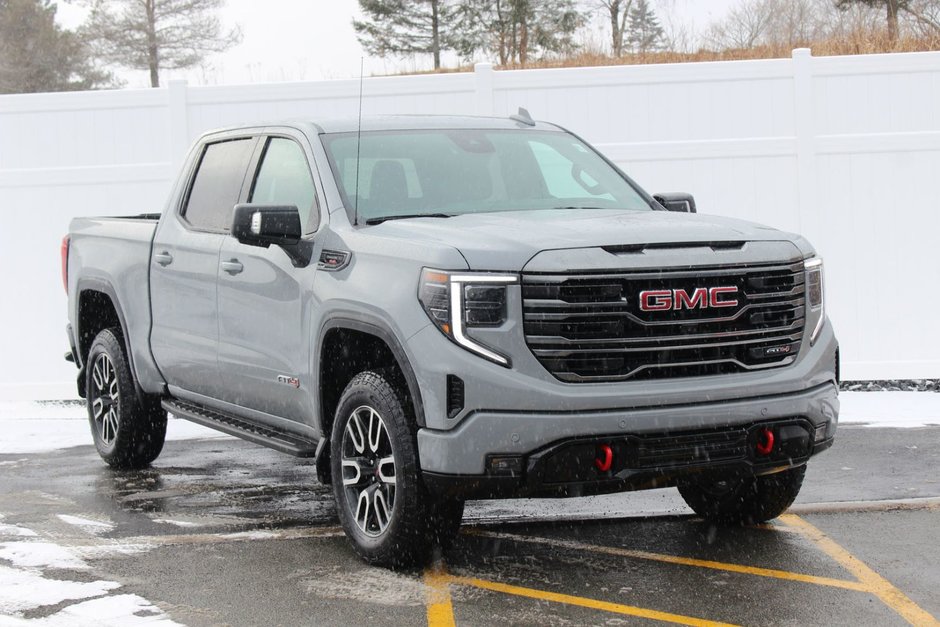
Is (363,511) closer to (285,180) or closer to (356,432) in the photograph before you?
(356,432)

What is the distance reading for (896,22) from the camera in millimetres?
32438

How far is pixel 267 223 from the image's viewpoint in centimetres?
594

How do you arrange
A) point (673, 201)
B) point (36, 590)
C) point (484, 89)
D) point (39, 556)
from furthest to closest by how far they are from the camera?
point (484, 89), point (673, 201), point (39, 556), point (36, 590)

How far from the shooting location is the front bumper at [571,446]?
16.3ft

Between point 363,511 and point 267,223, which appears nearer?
point 363,511

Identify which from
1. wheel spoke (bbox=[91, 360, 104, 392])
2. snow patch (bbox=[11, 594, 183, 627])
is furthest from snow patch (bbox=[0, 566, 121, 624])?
wheel spoke (bbox=[91, 360, 104, 392])

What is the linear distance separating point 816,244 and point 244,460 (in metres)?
5.18

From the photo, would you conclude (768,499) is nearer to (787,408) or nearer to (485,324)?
(787,408)

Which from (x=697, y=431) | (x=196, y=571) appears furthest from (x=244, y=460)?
(x=697, y=431)

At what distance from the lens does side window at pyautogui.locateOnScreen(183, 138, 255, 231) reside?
714cm

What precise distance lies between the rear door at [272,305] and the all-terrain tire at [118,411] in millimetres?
1480

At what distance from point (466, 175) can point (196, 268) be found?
164cm

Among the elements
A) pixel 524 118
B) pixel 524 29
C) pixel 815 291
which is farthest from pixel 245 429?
pixel 524 29

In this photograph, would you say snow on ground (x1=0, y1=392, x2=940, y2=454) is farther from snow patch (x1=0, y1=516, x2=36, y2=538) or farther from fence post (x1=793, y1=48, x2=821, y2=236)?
snow patch (x1=0, y1=516, x2=36, y2=538)
